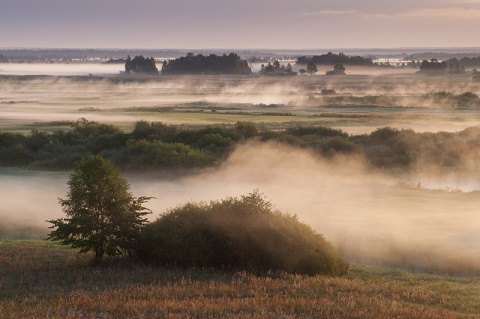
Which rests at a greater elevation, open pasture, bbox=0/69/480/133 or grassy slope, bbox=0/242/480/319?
grassy slope, bbox=0/242/480/319

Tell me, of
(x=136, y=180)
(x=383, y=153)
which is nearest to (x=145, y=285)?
(x=136, y=180)

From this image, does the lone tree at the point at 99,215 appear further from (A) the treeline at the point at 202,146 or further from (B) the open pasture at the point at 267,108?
(B) the open pasture at the point at 267,108

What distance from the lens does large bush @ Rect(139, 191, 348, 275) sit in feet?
74.4

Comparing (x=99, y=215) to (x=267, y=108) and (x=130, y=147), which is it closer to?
(x=130, y=147)

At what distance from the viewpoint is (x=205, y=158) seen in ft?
198

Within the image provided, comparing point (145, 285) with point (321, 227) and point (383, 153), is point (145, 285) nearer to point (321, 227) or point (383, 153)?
point (321, 227)

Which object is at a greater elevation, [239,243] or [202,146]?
[239,243]

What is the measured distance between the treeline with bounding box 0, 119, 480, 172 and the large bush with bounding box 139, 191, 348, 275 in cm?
3370

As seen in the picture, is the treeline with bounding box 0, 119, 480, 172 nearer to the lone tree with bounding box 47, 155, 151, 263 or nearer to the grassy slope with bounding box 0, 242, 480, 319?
the lone tree with bounding box 47, 155, 151, 263

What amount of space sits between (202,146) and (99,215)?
152 feet

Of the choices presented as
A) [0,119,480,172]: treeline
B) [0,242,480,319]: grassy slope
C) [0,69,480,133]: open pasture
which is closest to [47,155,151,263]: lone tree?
[0,242,480,319]: grassy slope

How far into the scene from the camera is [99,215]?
24.2 m

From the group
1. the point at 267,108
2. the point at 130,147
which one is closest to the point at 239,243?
the point at 130,147

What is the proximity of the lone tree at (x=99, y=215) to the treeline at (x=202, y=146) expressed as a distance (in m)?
32.7
